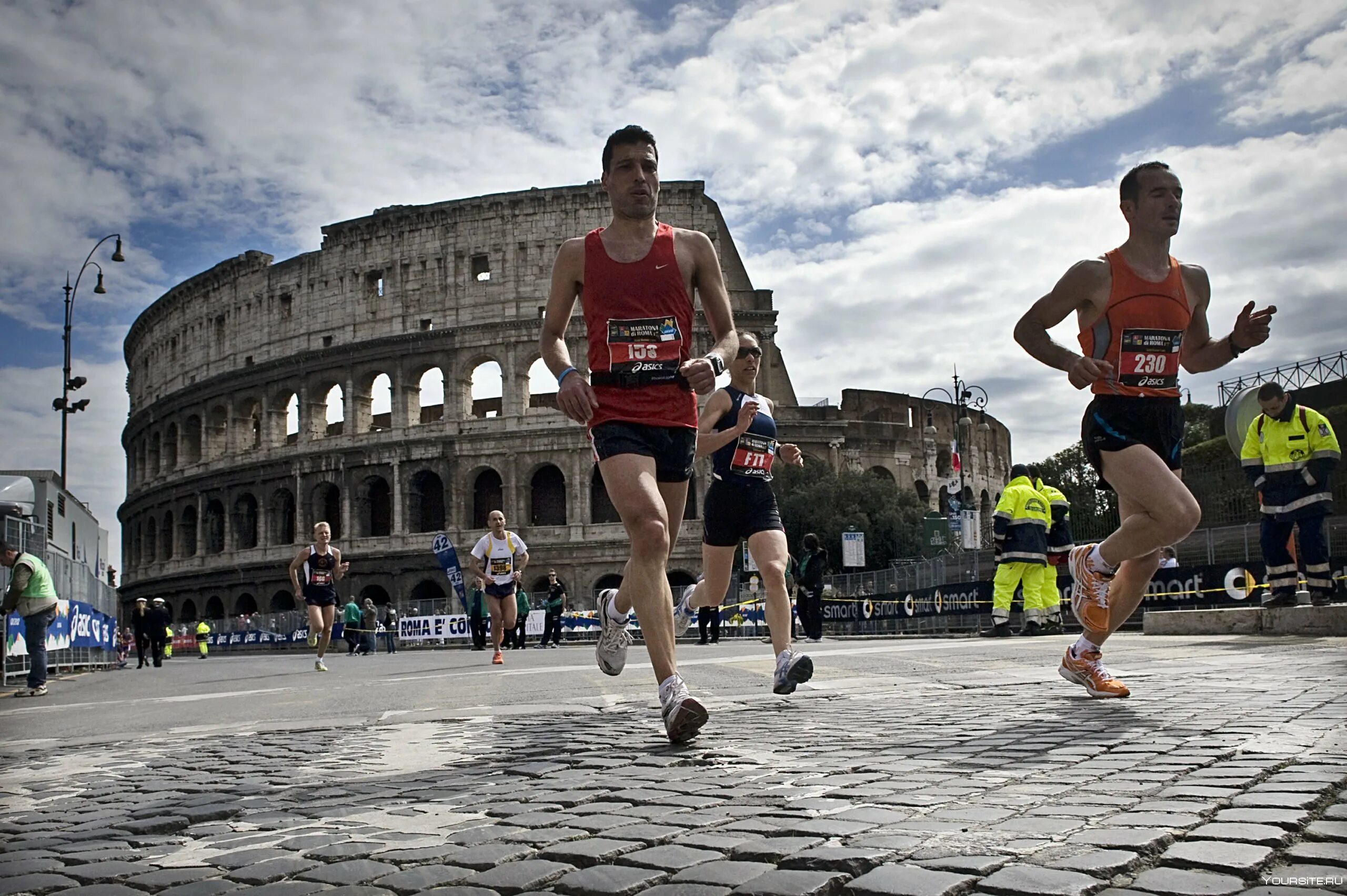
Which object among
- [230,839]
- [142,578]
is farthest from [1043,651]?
[142,578]

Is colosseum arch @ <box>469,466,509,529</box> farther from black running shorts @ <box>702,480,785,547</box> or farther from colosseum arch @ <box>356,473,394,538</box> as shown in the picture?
black running shorts @ <box>702,480,785,547</box>

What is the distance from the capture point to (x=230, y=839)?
2.49 metres

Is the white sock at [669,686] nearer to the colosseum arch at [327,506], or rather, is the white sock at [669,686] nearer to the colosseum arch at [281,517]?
the colosseum arch at [327,506]

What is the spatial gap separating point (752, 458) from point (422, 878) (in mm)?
4451

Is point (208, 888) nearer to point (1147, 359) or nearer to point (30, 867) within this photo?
point (30, 867)

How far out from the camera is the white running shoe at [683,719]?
3670 millimetres

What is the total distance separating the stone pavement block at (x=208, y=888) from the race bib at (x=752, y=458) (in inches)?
171

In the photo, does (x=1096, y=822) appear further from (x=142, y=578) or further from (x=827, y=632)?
(x=142, y=578)

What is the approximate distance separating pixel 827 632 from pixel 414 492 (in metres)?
26.7

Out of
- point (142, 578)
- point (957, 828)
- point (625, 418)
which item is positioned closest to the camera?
point (957, 828)

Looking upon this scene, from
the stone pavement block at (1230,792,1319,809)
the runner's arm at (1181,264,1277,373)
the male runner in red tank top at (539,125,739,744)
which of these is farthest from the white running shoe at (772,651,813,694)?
the stone pavement block at (1230,792,1319,809)

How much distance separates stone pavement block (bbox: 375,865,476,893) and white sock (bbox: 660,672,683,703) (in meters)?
1.76

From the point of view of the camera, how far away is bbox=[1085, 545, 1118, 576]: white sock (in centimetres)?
509

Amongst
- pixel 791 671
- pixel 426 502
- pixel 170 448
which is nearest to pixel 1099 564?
pixel 791 671
